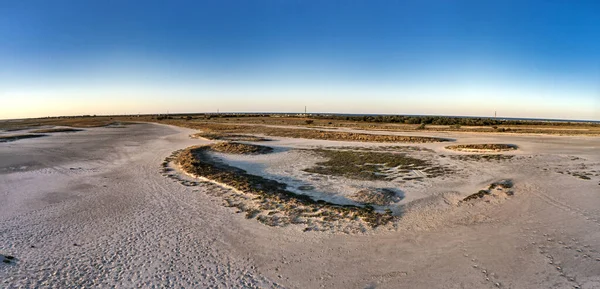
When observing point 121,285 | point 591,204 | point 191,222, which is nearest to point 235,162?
point 191,222

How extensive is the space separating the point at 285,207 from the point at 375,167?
27.7 ft

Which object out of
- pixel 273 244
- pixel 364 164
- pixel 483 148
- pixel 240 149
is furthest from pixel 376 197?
pixel 483 148

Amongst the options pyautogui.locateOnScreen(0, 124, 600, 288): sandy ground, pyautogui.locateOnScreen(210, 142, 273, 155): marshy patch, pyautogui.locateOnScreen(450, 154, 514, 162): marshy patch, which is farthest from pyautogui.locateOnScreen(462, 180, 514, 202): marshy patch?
pyautogui.locateOnScreen(210, 142, 273, 155): marshy patch

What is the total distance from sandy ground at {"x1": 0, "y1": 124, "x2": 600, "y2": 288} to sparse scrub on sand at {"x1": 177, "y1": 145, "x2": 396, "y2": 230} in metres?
0.58

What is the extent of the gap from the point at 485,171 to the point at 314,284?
14.1 metres

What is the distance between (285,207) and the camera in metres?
10.5

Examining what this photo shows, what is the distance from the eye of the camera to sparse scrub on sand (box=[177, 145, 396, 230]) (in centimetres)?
941

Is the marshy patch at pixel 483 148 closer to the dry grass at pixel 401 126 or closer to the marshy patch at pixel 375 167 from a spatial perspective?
the marshy patch at pixel 375 167

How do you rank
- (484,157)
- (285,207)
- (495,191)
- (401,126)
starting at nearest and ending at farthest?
(285,207) → (495,191) → (484,157) → (401,126)

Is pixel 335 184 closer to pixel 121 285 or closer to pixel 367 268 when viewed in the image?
pixel 367 268

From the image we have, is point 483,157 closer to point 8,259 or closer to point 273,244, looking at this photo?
point 273,244

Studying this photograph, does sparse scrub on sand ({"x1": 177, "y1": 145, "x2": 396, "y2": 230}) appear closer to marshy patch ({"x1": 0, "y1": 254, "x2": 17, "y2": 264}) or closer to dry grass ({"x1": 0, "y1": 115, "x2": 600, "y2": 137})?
marshy patch ({"x1": 0, "y1": 254, "x2": 17, "y2": 264})

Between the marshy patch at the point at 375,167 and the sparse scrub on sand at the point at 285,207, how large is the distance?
4041 mm

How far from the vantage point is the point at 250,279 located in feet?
21.0
